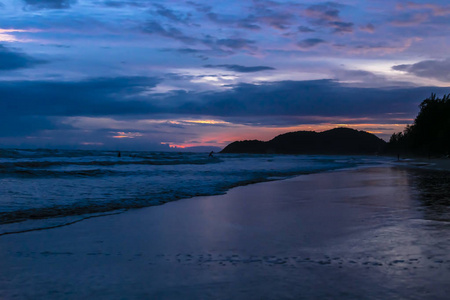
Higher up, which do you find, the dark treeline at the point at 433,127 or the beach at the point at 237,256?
the dark treeline at the point at 433,127

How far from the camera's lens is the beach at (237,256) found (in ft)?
11.9

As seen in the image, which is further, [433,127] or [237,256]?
[433,127]

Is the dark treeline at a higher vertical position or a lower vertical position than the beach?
higher

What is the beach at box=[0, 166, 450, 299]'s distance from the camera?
363 centimetres

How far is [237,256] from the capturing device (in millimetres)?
4789

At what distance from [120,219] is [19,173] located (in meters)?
15.3

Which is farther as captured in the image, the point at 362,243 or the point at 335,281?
the point at 362,243

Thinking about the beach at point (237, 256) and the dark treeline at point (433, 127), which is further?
the dark treeline at point (433, 127)

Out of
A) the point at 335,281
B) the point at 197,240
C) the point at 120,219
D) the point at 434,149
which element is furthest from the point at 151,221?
the point at 434,149

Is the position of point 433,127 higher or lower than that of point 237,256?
higher

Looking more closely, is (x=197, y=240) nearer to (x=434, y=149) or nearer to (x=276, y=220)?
(x=276, y=220)

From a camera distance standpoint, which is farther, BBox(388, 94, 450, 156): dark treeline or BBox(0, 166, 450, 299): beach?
BBox(388, 94, 450, 156): dark treeline

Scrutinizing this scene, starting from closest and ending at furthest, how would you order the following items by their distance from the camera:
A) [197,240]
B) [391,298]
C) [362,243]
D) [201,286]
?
[391,298] < [201,286] < [362,243] < [197,240]

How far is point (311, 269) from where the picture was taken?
4.18m
